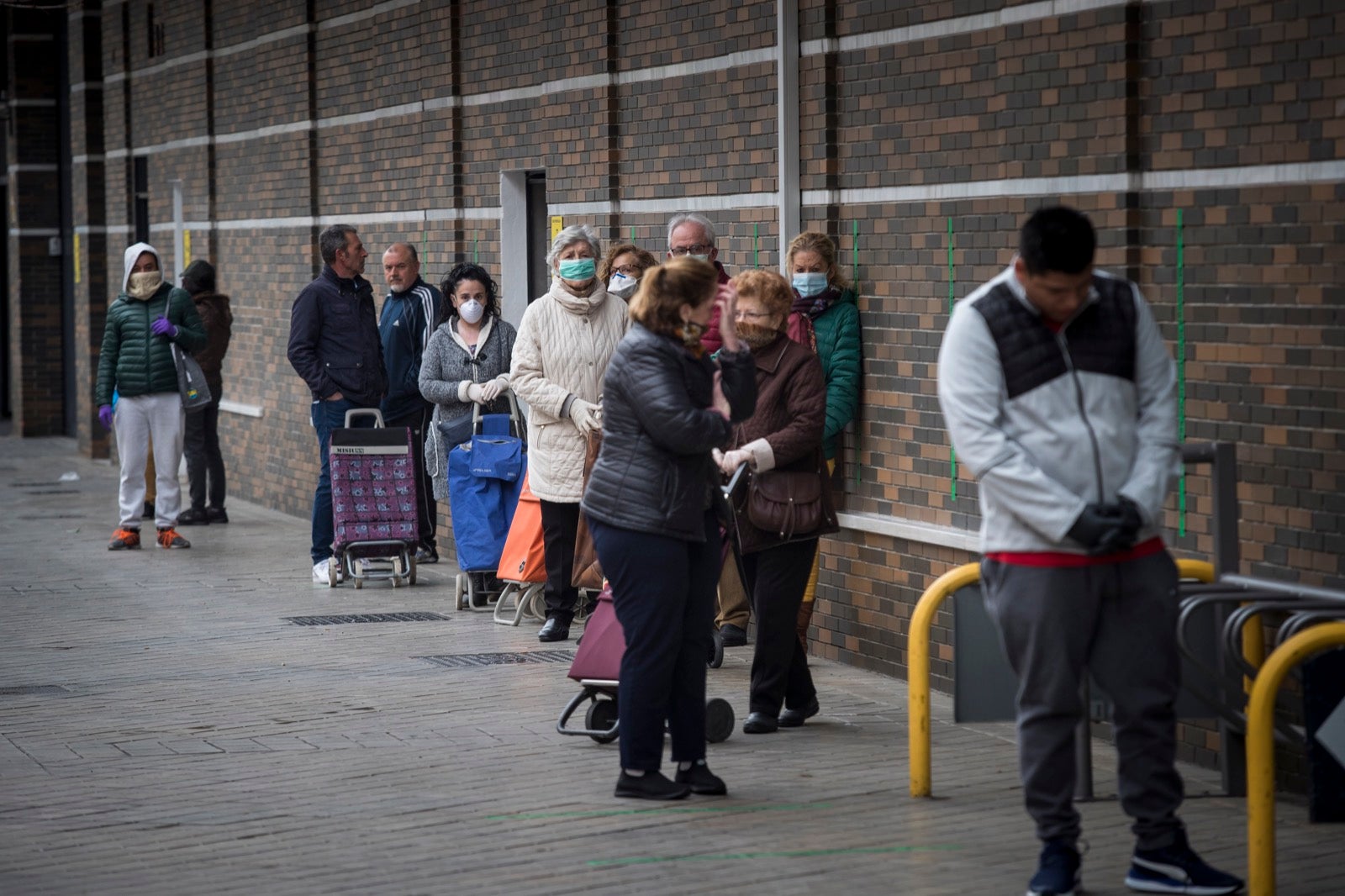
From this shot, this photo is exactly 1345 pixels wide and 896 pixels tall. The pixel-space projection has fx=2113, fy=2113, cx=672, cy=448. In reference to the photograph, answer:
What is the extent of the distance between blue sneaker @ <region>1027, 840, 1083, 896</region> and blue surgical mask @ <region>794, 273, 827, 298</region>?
435 centimetres

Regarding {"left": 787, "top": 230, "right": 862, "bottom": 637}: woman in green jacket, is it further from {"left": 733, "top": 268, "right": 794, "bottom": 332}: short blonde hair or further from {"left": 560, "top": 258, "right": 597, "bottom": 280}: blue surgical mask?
{"left": 733, "top": 268, "right": 794, "bottom": 332}: short blonde hair

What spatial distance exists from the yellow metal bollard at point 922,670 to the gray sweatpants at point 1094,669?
109 cm

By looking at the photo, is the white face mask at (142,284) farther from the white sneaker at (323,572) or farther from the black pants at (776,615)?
the black pants at (776,615)

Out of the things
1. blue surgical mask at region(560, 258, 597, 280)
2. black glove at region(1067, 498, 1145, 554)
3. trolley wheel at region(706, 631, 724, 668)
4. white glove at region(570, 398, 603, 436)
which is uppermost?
blue surgical mask at region(560, 258, 597, 280)

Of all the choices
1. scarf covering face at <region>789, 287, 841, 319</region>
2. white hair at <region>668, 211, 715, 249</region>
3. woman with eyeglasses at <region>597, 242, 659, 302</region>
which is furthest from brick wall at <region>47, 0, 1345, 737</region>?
woman with eyeglasses at <region>597, 242, 659, 302</region>

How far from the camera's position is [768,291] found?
829cm

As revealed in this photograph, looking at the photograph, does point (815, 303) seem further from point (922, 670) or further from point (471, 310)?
point (922, 670)

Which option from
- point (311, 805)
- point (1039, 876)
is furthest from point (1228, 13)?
point (311, 805)

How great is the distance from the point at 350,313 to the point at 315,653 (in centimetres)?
323

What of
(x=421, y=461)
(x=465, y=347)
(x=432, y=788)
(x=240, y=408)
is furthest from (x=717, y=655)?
(x=240, y=408)

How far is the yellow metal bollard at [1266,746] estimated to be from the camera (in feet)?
18.4

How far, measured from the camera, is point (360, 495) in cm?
1280

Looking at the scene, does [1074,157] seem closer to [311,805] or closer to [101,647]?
[311,805]

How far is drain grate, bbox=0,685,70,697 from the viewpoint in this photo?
376 inches
